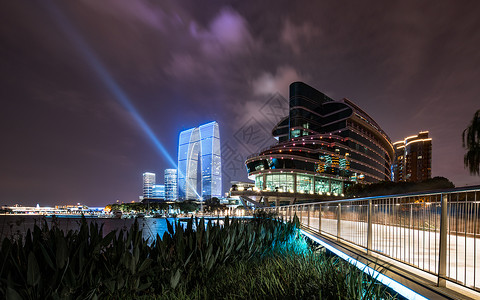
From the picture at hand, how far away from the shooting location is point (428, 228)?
4324mm

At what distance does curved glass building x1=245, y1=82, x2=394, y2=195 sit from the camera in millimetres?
72438

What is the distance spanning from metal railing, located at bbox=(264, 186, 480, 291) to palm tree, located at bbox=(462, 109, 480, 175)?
33.6 ft

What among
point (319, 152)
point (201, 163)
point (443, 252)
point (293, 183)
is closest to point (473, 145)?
point (443, 252)

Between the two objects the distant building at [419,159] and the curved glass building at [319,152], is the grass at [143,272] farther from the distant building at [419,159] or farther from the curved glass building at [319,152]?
the distant building at [419,159]

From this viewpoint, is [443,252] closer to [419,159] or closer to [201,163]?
[201,163]

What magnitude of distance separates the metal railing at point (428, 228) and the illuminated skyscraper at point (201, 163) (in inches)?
6149

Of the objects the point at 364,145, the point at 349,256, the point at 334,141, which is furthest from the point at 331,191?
the point at 349,256

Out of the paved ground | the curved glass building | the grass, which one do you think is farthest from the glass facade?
the grass

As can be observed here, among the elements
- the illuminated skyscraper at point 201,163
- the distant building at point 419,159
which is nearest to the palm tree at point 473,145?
the illuminated skyscraper at point 201,163

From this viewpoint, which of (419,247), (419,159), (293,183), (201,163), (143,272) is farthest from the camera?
(419,159)

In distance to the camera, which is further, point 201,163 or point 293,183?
point 201,163

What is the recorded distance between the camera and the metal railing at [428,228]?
3.36 metres

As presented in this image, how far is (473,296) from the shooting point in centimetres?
303

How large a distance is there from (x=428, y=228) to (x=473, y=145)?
1556cm
